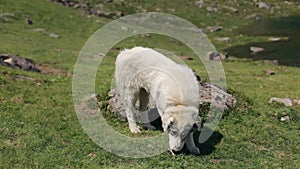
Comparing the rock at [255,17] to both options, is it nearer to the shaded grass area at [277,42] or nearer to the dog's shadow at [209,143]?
the shaded grass area at [277,42]

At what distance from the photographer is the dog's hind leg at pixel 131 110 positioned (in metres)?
13.7

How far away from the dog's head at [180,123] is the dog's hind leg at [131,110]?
2.51m

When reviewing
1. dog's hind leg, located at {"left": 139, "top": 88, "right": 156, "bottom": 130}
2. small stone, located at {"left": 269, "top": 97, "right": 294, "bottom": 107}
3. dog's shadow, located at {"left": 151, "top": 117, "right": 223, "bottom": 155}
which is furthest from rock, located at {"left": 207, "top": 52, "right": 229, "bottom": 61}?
dog's hind leg, located at {"left": 139, "top": 88, "right": 156, "bottom": 130}

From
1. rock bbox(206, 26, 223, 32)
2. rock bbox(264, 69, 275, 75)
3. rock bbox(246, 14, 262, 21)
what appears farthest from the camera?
rock bbox(246, 14, 262, 21)

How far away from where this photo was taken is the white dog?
439 inches

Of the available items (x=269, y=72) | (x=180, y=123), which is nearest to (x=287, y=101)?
(x=180, y=123)

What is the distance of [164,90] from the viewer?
1174 centimetres

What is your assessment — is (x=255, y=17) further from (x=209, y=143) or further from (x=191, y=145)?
(x=191, y=145)

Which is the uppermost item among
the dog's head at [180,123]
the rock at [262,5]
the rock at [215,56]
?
the dog's head at [180,123]

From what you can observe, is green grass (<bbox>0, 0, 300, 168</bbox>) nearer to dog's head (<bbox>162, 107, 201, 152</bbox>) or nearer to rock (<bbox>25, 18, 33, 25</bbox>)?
dog's head (<bbox>162, 107, 201, 152</bbox>)

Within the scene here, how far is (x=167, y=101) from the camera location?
11.4 metres

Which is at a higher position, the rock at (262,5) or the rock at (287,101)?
the rock at (287,101)

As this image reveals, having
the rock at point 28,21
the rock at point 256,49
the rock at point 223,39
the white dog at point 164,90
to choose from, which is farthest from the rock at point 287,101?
the rock at point 28,21

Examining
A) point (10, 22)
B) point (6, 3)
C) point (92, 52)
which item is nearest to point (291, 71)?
point (92, 52)
